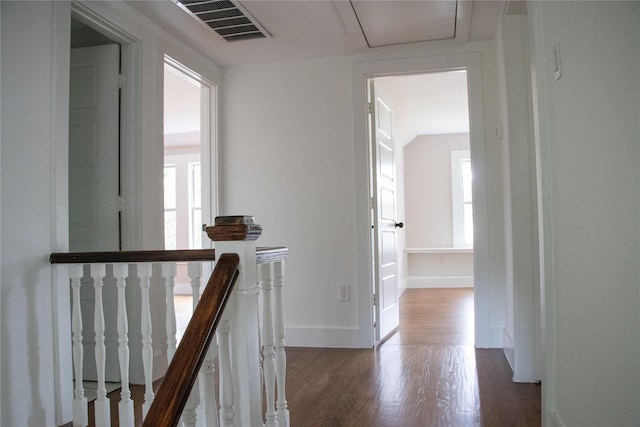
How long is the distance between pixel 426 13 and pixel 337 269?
73.7 inches

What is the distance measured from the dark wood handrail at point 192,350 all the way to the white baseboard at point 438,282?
6.39 m

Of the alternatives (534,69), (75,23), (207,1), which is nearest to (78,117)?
(75,23)

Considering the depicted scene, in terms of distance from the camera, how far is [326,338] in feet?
12.5

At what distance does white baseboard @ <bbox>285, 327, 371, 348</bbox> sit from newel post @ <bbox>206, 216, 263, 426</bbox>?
2.24 metres

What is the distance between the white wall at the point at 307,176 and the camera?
379 centimetres

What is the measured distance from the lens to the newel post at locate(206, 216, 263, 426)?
1533 mm

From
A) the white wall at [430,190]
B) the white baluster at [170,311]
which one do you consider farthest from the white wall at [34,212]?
the white wall at [430,190]

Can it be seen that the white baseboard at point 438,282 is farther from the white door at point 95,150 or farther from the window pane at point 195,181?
the white door at point 95,150

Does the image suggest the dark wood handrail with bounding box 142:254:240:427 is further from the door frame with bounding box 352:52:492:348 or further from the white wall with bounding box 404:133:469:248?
the white wall with bounding box 404:133:469:248

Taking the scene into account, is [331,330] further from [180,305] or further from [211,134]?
[180,305]

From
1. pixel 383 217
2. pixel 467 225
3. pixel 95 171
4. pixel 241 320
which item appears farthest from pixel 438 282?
pixel 241 320

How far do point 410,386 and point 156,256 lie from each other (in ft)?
5.31

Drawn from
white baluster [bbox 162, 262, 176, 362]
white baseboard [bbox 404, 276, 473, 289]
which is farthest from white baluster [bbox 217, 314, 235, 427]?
white baseboard [bbox 404, 276, 473, 289]

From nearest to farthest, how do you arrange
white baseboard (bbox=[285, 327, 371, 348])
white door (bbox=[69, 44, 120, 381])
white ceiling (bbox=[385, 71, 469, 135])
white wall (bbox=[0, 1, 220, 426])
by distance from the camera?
white wall (bbox=[0, 1, 220, 426]), white door (bbox=[69, 44, 120, 381]), white baseboard (bbox=[285, 327, 371, 348]), white ceiling (bbox=[385, 71, 469, 135])
